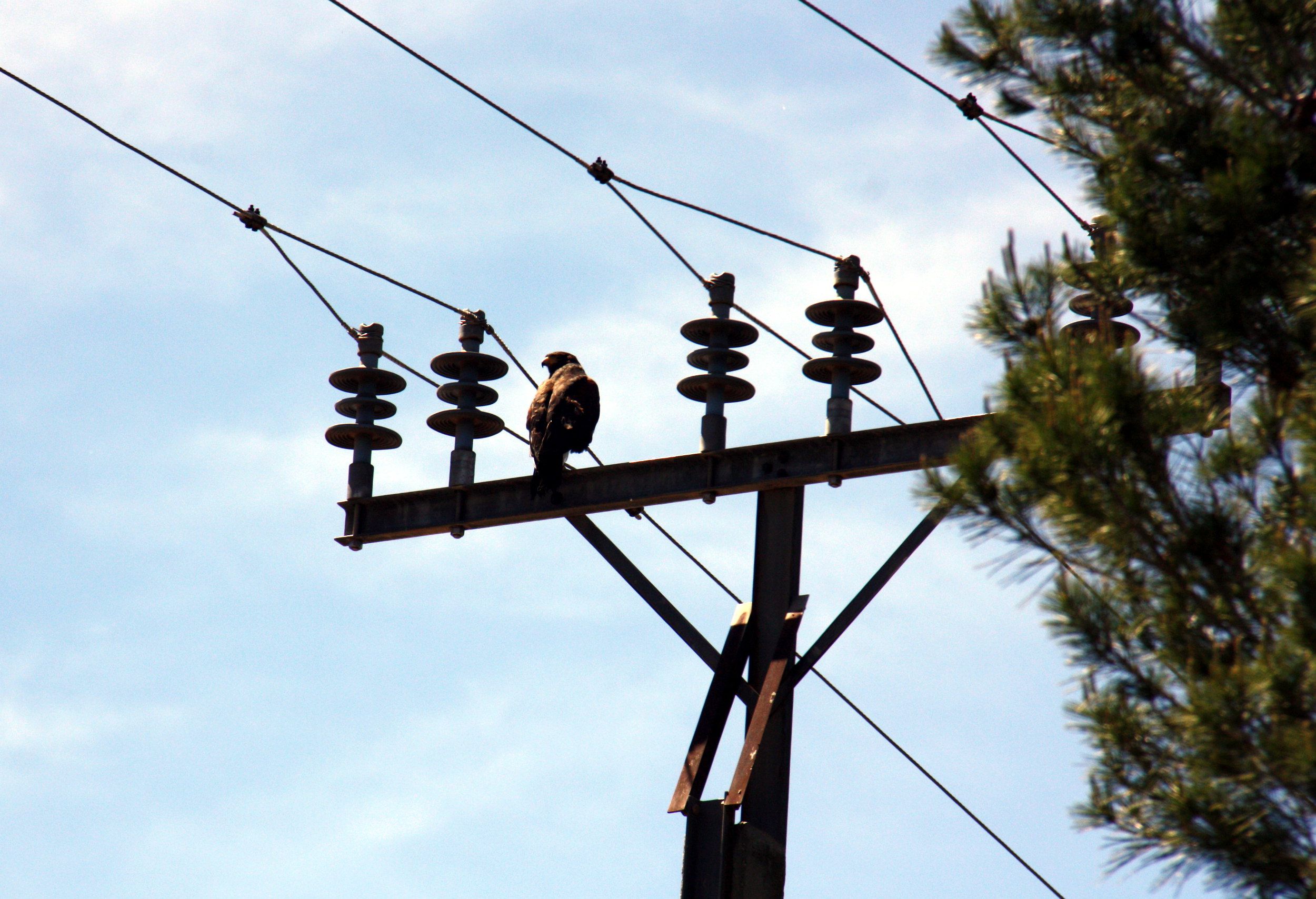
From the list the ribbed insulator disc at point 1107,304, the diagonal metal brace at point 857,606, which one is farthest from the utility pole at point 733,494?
the ribbed insulator disc at point 1107,304

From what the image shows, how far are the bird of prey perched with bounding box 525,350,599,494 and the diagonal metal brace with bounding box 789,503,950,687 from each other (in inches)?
76.7

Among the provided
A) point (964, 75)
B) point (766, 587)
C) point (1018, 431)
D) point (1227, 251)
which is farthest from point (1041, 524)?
point (766, 587)

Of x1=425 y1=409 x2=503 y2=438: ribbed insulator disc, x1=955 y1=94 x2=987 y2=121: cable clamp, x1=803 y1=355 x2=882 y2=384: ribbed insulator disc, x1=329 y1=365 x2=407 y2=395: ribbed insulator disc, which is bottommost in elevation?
x1=803 y1=355 x2=882 y2=384: ribbed insulator disc

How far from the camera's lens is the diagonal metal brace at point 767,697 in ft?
30.5

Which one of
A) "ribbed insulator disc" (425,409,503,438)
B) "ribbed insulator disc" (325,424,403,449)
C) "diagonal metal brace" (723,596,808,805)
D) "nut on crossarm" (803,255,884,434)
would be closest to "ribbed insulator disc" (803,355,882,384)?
"nut on crossarm" (803,255,884,434)

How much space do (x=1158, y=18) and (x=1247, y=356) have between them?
47.3 inches

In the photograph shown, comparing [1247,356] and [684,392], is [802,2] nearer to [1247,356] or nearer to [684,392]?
[684,392]

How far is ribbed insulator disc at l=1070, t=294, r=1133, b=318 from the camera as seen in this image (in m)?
6.34

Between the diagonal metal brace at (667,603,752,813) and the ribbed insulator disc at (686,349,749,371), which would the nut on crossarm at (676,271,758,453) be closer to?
the ribbed insulator disc at (686,349,749,371)

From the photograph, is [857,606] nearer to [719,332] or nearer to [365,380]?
[719,332]

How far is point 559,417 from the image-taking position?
1188cm

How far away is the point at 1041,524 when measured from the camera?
5.82m

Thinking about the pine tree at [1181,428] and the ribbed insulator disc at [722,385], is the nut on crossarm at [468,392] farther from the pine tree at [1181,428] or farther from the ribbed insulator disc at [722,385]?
the pine tree at [1181,428]

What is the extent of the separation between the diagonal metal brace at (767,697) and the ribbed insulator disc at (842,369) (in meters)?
1.38
